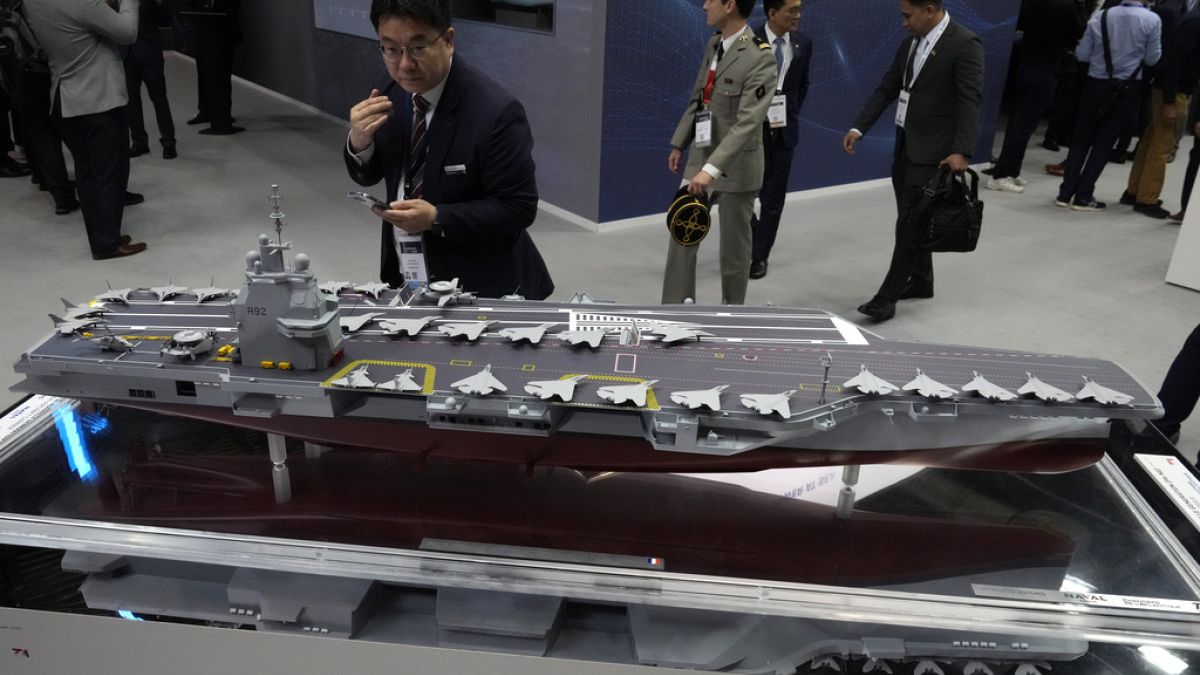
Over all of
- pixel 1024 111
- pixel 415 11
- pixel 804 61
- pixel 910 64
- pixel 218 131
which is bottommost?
pixel 218 131

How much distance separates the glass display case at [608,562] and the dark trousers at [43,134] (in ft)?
19.1

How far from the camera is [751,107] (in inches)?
230

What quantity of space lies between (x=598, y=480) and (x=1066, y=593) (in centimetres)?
159

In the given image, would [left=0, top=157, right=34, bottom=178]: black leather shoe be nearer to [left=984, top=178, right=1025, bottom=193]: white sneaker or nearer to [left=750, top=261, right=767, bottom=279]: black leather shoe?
[left=750, top=261, right=767, bottom=279]: black leather shoe

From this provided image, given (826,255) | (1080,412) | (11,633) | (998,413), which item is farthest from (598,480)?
(826,255)

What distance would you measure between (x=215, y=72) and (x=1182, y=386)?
11.9 m

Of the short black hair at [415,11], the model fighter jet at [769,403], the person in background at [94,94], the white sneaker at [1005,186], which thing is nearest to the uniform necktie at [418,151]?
the short black hair at [415,11]

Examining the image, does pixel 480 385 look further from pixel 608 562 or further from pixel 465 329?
pixel 608 562

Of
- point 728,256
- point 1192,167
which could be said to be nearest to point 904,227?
point 728,256

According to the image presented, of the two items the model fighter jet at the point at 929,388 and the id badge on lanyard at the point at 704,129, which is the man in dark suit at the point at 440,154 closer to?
the model fighter jet at the point at 929,388

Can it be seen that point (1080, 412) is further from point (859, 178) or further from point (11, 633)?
point (859, 178)

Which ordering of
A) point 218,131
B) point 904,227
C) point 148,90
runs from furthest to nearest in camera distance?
point 218,131
point 148,90
point 904,227

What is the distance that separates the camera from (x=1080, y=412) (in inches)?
121

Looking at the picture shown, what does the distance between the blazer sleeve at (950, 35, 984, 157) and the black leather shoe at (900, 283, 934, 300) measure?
156 centimetres
